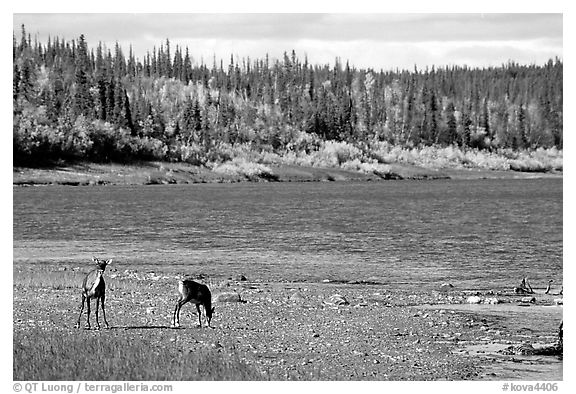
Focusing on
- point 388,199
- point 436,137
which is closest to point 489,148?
point 436,137

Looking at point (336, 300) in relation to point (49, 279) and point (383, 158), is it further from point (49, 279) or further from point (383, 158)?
point (383, 158)

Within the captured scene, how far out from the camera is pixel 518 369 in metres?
17.2

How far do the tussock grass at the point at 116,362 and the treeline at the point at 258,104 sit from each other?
92.9 meters

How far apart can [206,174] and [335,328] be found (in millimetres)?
108351

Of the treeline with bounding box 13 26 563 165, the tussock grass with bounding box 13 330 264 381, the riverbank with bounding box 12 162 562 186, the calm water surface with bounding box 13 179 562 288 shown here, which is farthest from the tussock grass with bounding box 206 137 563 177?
the tussock grass with bounding box 13 330 264 381

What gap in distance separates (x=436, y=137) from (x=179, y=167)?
51.4 m

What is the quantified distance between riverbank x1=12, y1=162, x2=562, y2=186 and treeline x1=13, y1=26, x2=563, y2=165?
2203 millimetres

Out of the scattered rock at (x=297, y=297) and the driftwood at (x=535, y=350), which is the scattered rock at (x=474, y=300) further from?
the driftwood at (x=535, y=350)

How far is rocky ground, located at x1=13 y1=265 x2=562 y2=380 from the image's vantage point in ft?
56.1

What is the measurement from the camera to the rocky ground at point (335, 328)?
56.1 feet

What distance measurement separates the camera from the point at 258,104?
533ft

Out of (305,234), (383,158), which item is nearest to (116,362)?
(305,234)

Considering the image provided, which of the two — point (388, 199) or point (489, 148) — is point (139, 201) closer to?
point (388, 199)

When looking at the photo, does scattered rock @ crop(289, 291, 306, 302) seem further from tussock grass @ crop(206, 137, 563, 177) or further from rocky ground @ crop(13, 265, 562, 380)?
tussock grass @ crop(206, 137, 563, 177)
